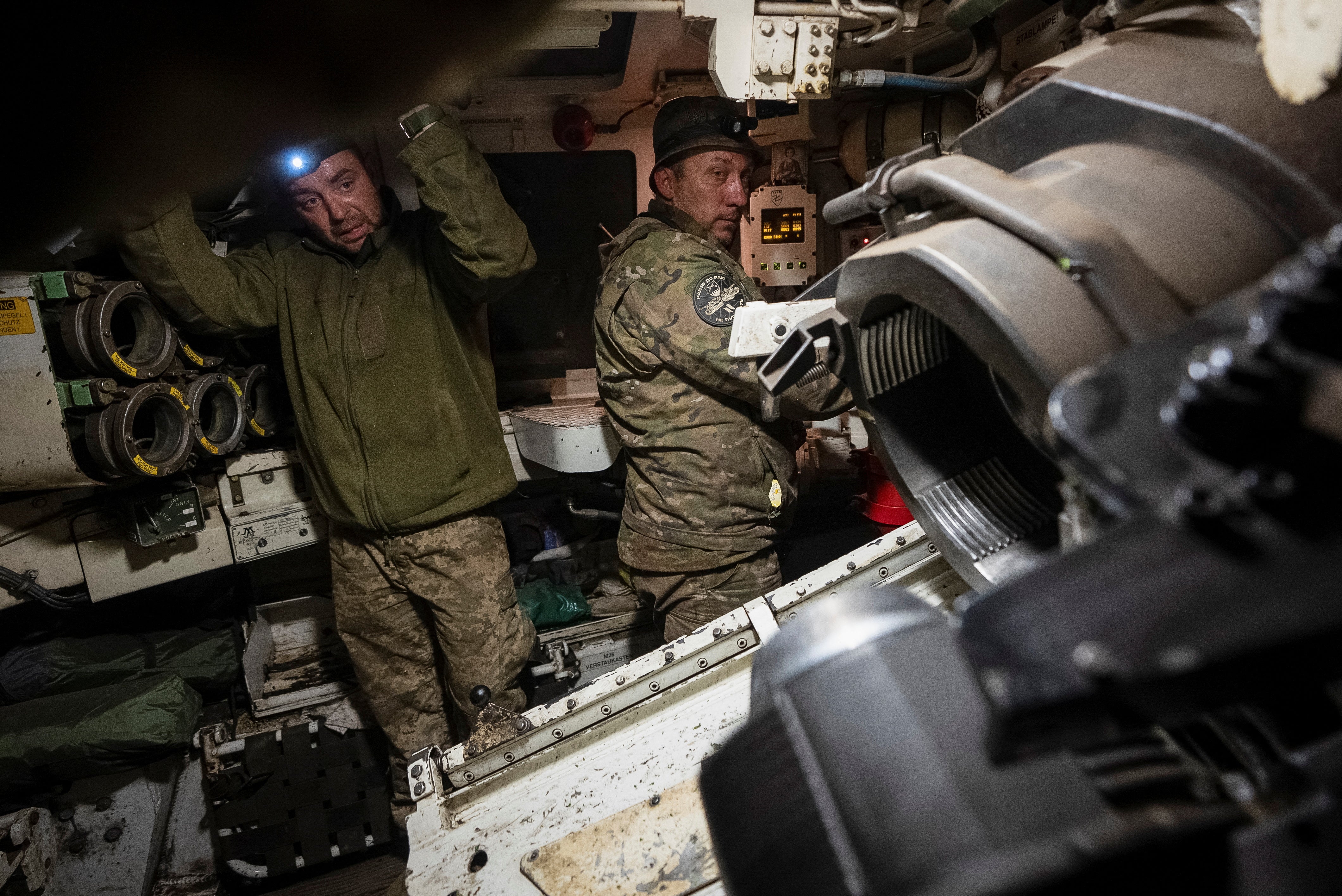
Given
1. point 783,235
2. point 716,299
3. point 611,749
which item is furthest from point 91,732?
point 783,235

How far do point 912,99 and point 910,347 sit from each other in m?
2.15

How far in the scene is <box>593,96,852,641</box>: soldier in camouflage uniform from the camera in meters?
2.29

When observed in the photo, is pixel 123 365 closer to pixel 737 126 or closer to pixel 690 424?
pixel 690 424

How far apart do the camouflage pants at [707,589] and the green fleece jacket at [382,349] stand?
2.32ft

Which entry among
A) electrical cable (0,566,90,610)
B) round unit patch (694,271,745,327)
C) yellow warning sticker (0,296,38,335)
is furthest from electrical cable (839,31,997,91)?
electrical cable (0,566,90,610)

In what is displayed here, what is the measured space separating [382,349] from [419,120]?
28.9 inches

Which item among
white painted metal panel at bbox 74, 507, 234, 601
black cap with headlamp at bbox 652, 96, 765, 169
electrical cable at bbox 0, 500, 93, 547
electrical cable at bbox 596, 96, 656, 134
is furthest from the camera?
electrical cable at bbox 596, 96, 656, 134

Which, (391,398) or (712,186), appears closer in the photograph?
(391,398)

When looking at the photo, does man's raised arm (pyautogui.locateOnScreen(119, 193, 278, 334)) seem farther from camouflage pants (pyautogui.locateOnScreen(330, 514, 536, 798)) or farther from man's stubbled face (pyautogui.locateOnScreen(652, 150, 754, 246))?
man's stubbled face (pyautogui.locateOnScreen(652, 150, 754, 246))

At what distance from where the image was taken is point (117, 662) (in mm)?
2658

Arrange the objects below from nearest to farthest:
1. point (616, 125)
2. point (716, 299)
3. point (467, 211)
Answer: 1. point (467, 211)
2. point (716, 299)
3. point (616, 125)

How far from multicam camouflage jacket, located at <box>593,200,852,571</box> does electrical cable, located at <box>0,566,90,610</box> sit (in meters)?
1.80

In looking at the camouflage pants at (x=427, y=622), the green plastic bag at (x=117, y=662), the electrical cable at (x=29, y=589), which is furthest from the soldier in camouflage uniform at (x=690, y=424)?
the electrical cable at (x=29, y=589)

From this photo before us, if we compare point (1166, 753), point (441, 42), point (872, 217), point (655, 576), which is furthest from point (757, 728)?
point (872, 217)
